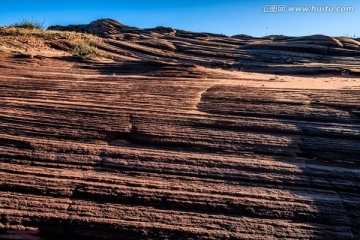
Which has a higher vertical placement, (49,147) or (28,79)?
(28,79)

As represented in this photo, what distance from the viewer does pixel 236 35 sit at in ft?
84.7

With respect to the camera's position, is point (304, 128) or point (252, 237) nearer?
point (252, 237)

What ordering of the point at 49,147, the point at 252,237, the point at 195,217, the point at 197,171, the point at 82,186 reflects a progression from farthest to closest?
the point at 49,147 < the point at 197,171 < the point at 82,186 < the point at 195,217 < the point at 252,237

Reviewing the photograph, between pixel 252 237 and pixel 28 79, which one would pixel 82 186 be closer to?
pixel 252 237

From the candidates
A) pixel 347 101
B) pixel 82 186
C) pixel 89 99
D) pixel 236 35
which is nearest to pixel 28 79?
pixel 89 99

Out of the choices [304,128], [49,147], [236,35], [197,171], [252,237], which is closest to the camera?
[252,237]

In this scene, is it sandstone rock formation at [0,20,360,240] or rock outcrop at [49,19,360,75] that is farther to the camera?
rock outcrop at [49,19,360,75]

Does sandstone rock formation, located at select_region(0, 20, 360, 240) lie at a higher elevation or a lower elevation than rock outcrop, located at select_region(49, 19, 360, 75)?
lower

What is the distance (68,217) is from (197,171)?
173cm

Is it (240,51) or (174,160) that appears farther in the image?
(240,51)

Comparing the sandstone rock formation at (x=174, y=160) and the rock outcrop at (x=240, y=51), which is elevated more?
the rock outcrop at (x=240, y=51)

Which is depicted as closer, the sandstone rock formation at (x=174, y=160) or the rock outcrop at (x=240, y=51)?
the sandstone rock formation at (x=174, y=160)

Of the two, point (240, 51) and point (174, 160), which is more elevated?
point (240, 51)

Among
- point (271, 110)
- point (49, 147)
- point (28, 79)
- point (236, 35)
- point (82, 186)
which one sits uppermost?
point (236, 35)
